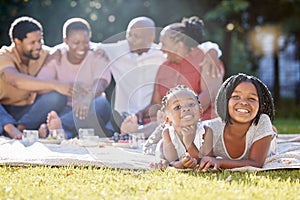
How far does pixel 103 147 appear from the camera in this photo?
14.5 ft

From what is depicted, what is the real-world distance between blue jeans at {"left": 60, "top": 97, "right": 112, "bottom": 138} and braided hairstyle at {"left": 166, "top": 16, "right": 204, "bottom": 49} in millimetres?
948

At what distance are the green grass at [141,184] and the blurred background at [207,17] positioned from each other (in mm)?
6823

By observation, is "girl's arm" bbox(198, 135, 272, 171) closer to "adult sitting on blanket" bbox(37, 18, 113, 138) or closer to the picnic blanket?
the picnic blanket

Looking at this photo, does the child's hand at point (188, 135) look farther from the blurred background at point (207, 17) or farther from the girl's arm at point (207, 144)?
the blurred background at point (207, 17)

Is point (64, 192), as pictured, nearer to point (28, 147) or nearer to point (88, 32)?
point (28, 147)

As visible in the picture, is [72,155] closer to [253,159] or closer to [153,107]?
[253,159]

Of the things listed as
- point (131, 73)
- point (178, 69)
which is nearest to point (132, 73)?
point (131, 73)

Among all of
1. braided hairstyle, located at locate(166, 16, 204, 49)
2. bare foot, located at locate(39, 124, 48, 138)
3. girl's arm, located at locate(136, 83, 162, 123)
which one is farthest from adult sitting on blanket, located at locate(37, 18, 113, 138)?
braided hairstyle, located at locate(166, 16, 204, 49)

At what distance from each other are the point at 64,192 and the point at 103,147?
1.80 metres

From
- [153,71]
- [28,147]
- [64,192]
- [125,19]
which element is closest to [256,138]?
[64,192]

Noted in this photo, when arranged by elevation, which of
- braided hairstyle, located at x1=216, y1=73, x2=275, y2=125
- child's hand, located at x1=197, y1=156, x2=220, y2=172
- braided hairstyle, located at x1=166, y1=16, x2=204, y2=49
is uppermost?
braided hairstyle, located at x1=166, y1=16, x2=204, y2=49

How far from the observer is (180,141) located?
3.49 meters

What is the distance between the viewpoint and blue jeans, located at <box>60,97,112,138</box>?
5367 mm

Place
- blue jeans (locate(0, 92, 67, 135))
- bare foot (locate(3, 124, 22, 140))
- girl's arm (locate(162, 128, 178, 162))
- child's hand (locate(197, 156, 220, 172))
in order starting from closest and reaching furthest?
1. child's hand (locate(197, 156, 220, 172))
2. girl's arm (locate(162, 128, 178, 162))
3. bare foot (locate(3, 124, 22, 140))
4. blue jeans (locate(0, 92, 67, 135))
